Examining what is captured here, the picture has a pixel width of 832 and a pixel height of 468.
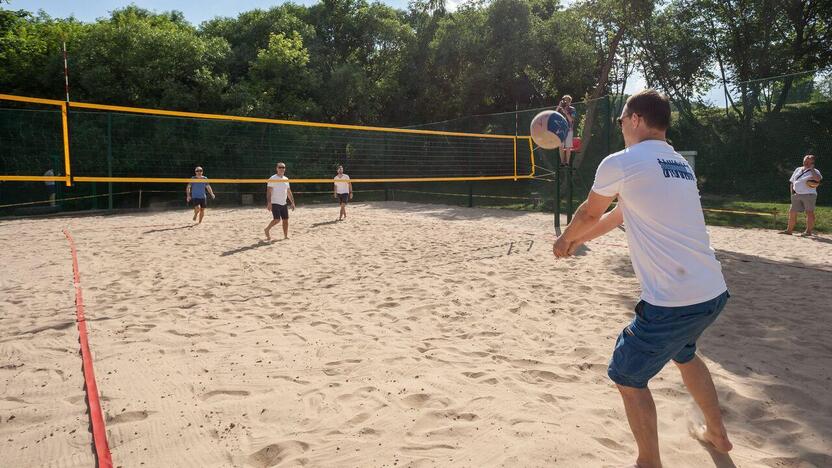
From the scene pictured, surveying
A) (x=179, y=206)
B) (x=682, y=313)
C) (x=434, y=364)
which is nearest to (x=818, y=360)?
(x=682, y=313)

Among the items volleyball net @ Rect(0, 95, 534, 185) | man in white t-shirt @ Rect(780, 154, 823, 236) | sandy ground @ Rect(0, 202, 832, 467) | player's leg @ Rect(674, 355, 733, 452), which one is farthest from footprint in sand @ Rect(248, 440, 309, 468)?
volleyball net @ Rect(0, 95, 534, 185)

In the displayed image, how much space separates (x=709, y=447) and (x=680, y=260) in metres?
0.97

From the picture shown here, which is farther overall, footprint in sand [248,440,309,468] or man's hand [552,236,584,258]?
footprint in sand [248,440,309,468]

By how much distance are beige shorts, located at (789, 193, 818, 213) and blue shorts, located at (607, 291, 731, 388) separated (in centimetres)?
842

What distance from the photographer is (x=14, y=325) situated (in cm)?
384

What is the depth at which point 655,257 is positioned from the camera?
5.83 ft

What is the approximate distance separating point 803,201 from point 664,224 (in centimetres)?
861

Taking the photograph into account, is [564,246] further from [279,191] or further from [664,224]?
[279,191]

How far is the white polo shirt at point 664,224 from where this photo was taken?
1.73 m

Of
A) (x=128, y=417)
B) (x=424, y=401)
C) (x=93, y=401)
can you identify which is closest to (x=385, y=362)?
(x=424, y=401)

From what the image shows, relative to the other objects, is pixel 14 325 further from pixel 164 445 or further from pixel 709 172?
pixel 709 172

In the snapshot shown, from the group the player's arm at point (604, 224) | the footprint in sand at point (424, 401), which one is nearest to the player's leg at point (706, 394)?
the player's arm at point (604, 224)

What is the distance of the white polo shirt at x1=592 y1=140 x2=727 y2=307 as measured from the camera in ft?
5.68

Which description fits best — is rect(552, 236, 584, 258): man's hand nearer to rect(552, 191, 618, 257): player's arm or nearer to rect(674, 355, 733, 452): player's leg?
rect(552, 191, 618, 257): player's arm
